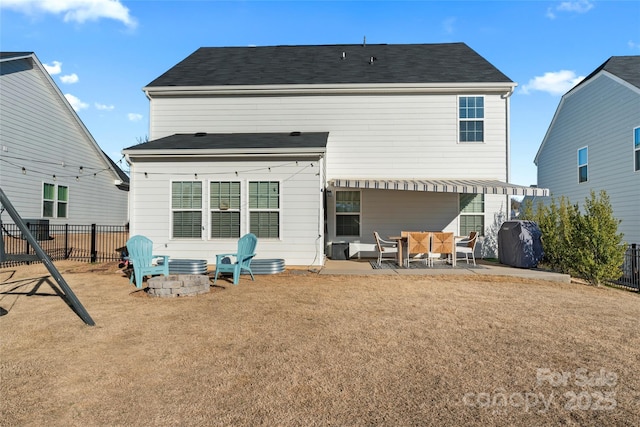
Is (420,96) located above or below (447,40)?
below

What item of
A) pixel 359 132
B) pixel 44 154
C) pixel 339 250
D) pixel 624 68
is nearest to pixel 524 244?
pixel 339 250

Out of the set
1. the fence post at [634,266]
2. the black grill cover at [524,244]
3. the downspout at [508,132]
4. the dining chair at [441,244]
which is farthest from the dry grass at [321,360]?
the downspout at [508,132]

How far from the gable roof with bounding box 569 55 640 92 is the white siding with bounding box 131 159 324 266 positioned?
11653 mm

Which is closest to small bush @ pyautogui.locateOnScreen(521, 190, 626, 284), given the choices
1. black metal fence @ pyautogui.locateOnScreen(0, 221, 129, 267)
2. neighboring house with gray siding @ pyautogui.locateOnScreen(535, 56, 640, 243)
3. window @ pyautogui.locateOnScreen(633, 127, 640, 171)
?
neighboring house with gray siding @ pyautogui.locateOnScreen(535, 56, 640, 243)

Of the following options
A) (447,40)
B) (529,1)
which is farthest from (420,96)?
(447,40)

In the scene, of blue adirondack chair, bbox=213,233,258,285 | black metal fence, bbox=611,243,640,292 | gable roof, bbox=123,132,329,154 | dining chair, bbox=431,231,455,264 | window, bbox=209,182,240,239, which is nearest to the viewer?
blue adirondack chair, bbox=213,233,258,285

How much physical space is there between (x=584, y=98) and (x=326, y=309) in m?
16.2

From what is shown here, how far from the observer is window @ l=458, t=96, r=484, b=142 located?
39.4 ft

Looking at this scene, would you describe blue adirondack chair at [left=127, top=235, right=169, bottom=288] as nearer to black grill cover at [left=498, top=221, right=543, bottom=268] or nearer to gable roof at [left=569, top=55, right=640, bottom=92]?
black grill cover at [left=498, top=221, right=543, bottom=268]

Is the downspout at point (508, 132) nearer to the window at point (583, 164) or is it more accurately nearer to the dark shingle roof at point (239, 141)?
the window at point (583, 164)

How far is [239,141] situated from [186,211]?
101 inches

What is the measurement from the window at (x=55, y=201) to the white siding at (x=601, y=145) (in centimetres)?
2051

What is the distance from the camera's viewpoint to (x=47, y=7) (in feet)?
33.1

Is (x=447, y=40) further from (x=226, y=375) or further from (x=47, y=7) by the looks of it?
(x=226, y=375)
